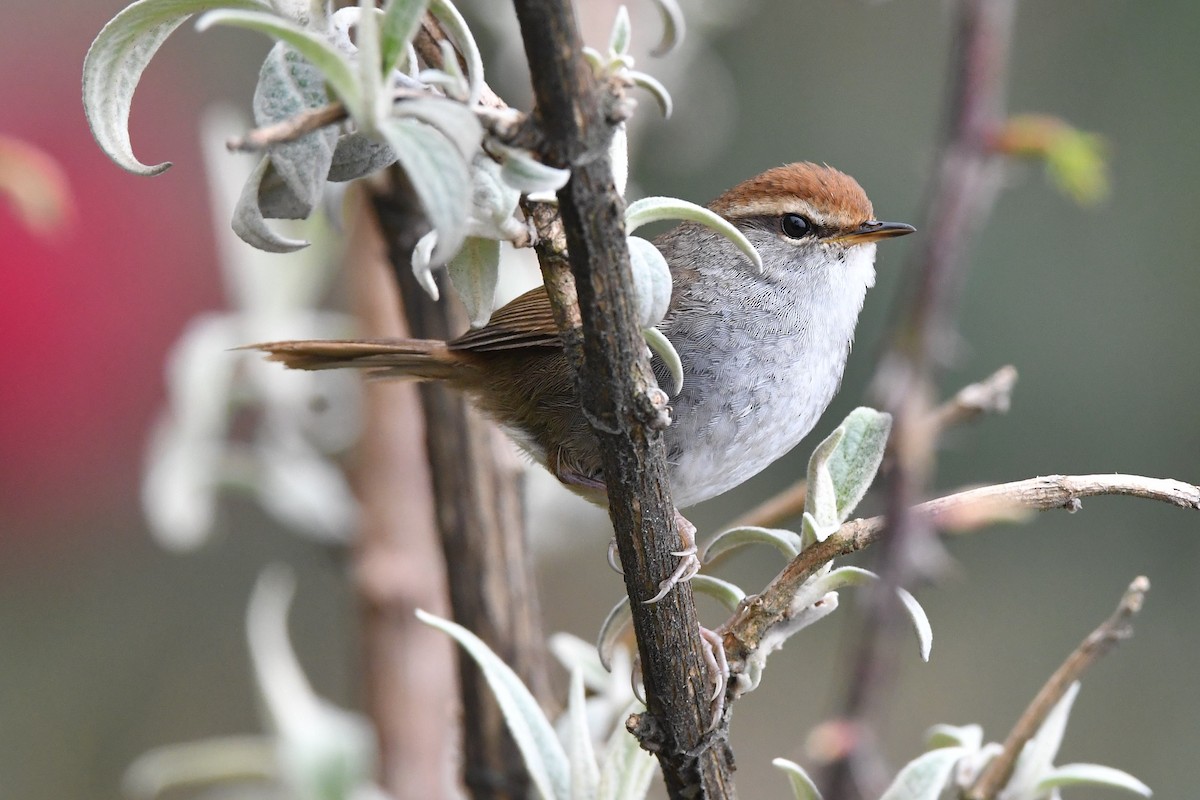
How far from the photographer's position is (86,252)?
4.33 meters

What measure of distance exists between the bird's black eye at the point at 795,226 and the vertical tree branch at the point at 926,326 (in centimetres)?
203

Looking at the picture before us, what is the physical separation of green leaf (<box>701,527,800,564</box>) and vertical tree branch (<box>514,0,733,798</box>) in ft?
0.63

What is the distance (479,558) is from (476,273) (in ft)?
3.59

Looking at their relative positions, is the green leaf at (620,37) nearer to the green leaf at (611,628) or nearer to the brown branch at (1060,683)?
the green leaf at (611,628)

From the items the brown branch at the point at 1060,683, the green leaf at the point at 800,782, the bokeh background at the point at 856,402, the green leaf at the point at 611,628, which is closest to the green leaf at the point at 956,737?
the brown branch at the point at 1060,683

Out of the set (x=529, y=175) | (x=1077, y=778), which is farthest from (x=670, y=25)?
(x=1077, y=778)

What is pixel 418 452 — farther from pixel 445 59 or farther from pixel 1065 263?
pixel 1065 263

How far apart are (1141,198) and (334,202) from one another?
5.61m

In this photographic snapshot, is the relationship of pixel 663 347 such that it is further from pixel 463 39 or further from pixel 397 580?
pixel 397 580

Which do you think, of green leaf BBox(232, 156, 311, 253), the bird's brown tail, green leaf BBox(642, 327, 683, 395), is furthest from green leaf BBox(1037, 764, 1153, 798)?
the bird's brown tail

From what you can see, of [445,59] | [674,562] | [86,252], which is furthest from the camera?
[86,252]

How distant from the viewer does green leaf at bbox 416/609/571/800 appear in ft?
5.93

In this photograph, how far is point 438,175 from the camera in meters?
1.10

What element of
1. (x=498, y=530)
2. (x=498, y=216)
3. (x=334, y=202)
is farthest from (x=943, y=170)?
(x=498, y=530)
